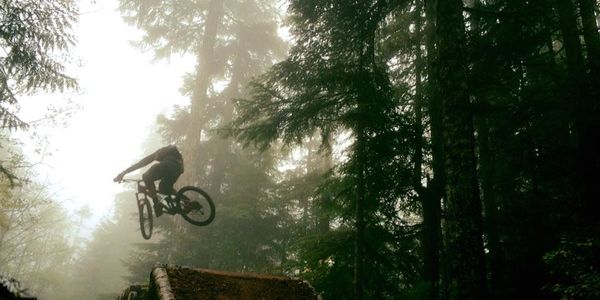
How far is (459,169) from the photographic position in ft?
20.3

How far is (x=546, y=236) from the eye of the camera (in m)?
10.0

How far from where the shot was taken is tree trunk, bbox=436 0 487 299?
564cm

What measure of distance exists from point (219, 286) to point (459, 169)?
4.32 m

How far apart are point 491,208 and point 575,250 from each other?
4833 millimetres

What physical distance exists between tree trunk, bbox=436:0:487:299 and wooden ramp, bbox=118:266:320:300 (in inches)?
91.5

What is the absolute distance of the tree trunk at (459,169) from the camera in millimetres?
5645

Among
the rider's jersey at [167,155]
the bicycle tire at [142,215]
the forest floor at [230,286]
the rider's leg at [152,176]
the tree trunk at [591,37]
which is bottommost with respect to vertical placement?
the forest floor at [230,286]

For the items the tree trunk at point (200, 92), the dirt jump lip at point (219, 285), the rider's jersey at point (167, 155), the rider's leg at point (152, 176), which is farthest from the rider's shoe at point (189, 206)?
the tree trunk at point (200, 92)

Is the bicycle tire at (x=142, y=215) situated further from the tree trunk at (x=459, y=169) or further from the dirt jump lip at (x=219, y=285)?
the tree trunk at (x=459, y=169)

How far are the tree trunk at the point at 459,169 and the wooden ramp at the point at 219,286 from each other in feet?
7.62

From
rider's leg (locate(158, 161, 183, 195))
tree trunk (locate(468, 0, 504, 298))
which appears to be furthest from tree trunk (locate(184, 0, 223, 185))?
tree trunk (locate(468, 0, 504, 298))

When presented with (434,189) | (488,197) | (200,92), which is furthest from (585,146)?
(200,92)

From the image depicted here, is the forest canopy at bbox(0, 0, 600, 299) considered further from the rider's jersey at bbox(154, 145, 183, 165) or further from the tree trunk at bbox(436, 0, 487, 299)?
the rider's jersey at bbox(154, 145, 183, 165)

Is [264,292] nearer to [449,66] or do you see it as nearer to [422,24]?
[449,66]
